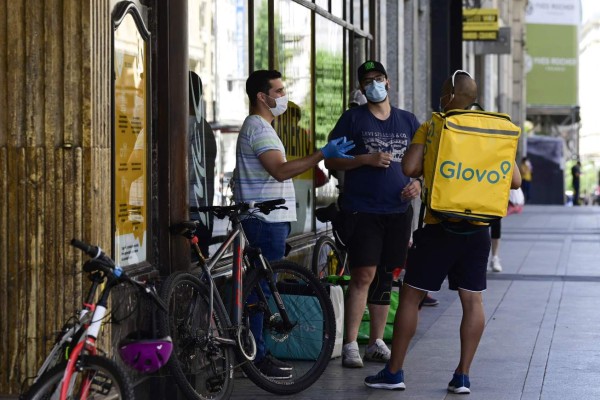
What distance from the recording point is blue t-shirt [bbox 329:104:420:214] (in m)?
8.09

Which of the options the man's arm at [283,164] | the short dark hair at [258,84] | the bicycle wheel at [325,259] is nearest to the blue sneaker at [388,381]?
the man's arm at [283,164]

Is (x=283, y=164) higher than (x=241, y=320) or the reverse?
higher

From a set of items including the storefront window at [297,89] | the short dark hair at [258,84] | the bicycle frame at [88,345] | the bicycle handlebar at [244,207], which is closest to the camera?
the bicycle frame at [88,345]

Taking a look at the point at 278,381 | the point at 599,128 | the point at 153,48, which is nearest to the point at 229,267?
the point at 278,381

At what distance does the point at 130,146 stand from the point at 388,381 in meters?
1.90

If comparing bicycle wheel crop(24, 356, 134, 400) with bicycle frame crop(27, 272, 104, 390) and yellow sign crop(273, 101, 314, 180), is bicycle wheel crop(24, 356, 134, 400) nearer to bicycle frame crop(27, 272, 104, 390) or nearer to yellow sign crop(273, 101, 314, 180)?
bicycle frame crop(27, 272, 104, 390)

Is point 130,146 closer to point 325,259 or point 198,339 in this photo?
point 198,339

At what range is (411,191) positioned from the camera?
26.4 feet

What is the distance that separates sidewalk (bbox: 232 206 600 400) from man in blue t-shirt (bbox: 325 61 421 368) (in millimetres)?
346

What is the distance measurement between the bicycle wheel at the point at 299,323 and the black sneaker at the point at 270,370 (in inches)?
0.9

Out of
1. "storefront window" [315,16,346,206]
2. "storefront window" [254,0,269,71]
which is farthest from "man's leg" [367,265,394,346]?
"storefront window" [315,16,346,206]

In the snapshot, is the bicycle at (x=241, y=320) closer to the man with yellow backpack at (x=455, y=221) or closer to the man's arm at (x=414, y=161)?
the man with yellow backpack at (x=455, y=221)

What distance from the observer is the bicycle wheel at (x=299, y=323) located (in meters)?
7.19

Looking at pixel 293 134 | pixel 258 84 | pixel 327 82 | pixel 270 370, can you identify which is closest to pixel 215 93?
pixel 258 84
